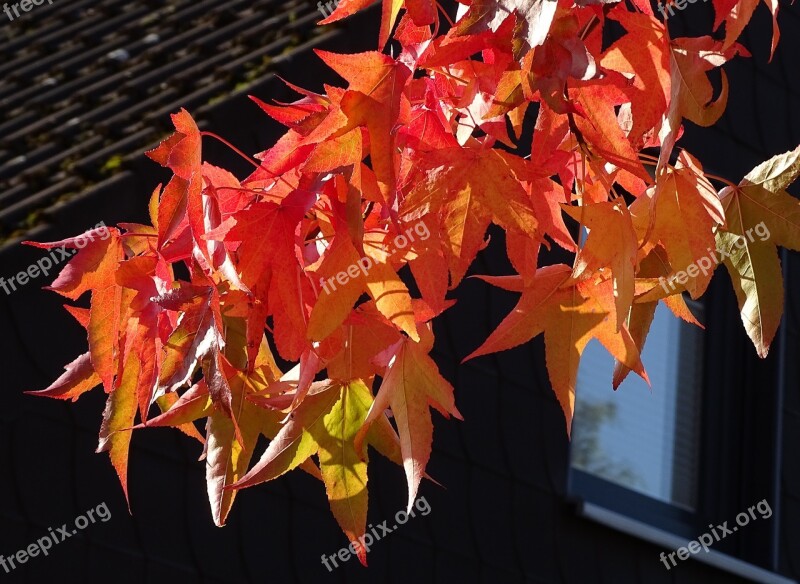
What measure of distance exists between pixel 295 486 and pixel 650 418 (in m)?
1.93

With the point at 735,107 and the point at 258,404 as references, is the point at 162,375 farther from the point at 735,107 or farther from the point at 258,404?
the point at 735,107

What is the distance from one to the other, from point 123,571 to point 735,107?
3.34m

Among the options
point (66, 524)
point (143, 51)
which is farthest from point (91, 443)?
point (143, 51)
